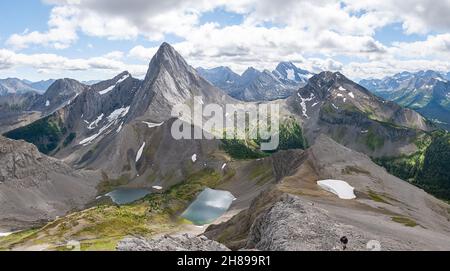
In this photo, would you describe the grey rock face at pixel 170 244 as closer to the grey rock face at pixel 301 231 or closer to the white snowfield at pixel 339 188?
the grey rock face at pixel 301 231

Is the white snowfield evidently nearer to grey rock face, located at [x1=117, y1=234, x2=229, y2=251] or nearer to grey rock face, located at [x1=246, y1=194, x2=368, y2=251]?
grey rock face, located at [x1=246, y1=194, x2=368, y2=251]

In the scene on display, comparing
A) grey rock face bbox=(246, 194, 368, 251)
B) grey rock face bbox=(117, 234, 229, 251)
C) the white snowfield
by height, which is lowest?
the white snowfield

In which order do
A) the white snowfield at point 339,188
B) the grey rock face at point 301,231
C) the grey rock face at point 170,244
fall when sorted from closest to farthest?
the grey rock face at point 170,244, the grey rock face at point 301,231, the white snowfield at point 339,188

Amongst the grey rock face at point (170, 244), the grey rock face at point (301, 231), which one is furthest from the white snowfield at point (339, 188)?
the grey rock face at point (170, 244)

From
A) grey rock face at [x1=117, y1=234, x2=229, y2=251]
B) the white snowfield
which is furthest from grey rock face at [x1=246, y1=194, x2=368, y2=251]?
the white snowfield

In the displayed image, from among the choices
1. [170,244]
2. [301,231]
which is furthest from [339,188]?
[170,244]

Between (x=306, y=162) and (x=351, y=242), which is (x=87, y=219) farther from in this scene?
(x=351, y=242)
